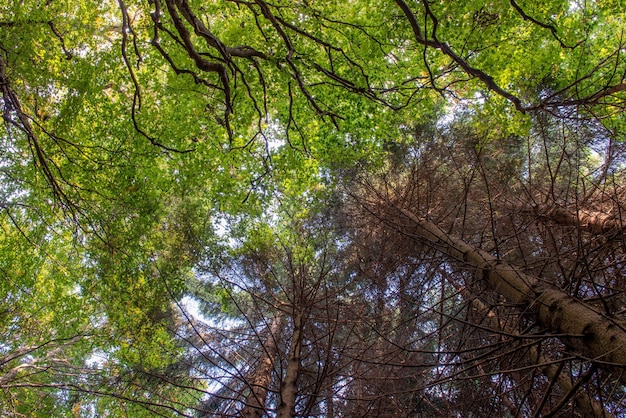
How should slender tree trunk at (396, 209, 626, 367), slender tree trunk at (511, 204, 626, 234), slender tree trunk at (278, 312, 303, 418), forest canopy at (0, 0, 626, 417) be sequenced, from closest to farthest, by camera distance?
slender tree trunk at (396, 209, 626, 367)
slender tree trunk at (278, 312, 303, 418)
slender tree trunk at (511, 204, 626, 234)
forest canopy at (0, 0, 626, 417)

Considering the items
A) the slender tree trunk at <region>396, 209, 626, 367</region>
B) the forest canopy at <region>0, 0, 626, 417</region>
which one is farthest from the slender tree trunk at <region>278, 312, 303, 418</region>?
the slender tree trunk at <region>396, 209, 626, 367</region>

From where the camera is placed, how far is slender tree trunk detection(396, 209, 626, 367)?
219 centimetres

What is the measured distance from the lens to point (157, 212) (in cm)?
764

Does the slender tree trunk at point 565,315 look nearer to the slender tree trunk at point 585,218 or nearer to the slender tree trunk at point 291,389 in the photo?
the slender tree trunk at point 585,218

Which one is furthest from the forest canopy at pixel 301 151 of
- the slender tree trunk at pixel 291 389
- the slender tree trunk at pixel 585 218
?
the slender tree trunk at pixel 291 389

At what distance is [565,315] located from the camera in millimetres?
2623

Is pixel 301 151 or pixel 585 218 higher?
pixel 301 151

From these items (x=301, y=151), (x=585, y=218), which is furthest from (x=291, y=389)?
(x=585, y=218)

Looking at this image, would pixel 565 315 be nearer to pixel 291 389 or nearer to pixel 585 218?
pixel 291 389

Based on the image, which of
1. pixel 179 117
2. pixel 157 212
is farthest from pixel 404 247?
pixel 157 212

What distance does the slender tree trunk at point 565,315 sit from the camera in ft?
7.18

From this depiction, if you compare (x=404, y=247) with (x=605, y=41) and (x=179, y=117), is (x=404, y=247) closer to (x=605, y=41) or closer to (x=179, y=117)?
(x=179, y=117)

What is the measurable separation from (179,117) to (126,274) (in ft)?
11.3

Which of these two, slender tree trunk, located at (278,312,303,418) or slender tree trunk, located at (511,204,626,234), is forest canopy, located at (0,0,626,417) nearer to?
slender tree trunk, located at (511,204,626,234)
